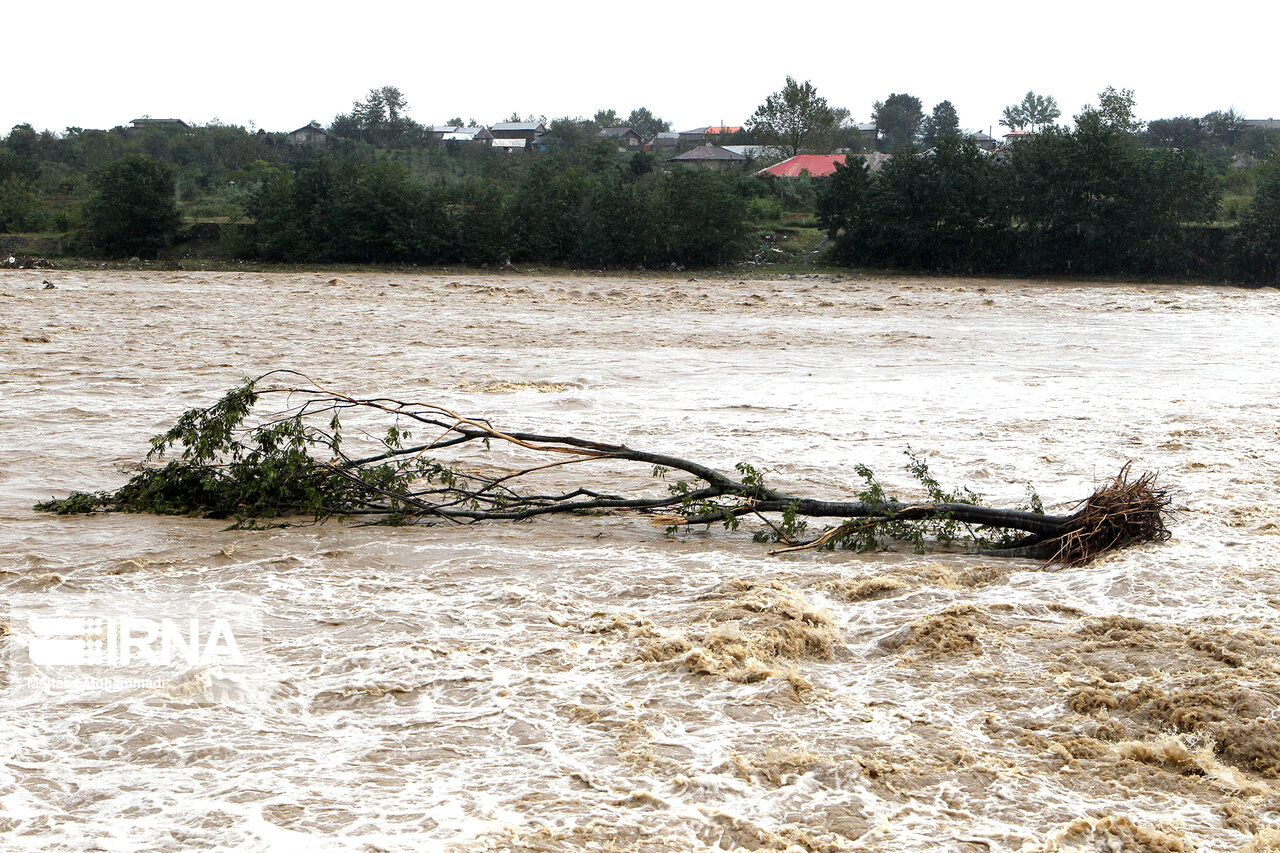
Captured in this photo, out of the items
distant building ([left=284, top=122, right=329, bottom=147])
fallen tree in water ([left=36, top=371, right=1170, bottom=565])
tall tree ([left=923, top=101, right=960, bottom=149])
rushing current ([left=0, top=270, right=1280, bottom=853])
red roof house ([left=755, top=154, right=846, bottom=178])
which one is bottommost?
rushing current ([left=0, top=270, right=1280, bottom=853])

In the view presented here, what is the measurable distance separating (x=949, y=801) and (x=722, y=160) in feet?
257

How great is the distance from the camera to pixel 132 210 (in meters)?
44.0

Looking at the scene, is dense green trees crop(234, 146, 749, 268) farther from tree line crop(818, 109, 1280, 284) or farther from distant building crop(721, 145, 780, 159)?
distant building crop(721, 145, 780, 159)

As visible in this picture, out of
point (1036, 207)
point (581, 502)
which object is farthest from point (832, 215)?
point (581, 502)

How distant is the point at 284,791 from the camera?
4465 mm

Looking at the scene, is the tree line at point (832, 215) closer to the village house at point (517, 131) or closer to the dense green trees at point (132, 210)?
the dense green trees at point (132, 210)

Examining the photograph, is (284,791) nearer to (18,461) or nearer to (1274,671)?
(1274,671)

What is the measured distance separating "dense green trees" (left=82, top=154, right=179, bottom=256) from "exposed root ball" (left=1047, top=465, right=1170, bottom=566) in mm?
43395

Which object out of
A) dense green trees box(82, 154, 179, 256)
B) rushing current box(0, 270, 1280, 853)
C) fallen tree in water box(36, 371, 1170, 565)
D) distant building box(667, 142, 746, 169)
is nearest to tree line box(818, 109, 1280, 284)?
dense green trees box(82, 154, 179, 256)

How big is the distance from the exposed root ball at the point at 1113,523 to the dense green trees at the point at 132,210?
4339 centimetres

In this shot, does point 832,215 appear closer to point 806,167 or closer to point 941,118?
point 806,167

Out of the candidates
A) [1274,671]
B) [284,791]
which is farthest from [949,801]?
[284,791]

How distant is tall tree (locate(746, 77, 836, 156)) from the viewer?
79000mm

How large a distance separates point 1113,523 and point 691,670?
3.45m
